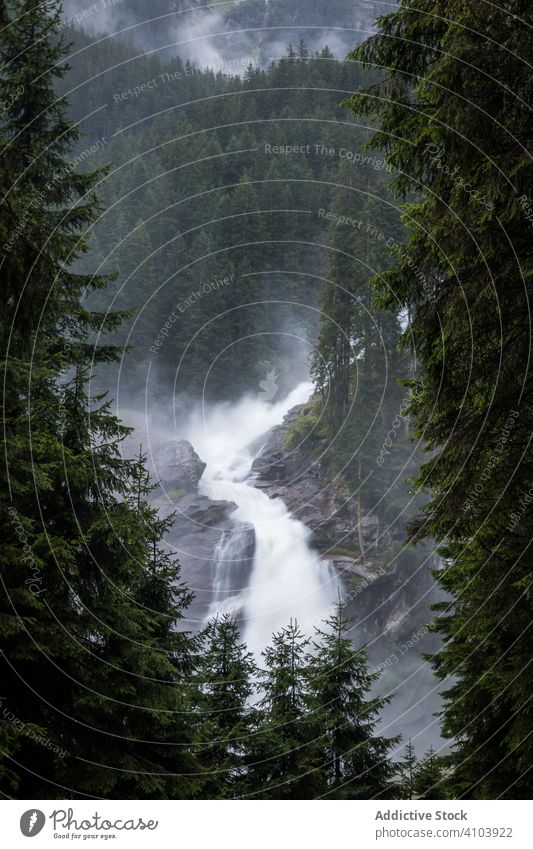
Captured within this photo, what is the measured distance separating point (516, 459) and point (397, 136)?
13.0ft

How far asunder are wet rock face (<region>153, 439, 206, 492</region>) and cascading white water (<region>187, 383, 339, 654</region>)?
0.97 meters

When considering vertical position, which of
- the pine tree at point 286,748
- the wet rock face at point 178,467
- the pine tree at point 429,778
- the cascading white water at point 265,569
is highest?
the wet rock face at point 178,467

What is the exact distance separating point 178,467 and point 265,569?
1001cm

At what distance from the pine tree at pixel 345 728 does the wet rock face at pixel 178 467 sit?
3294 cm

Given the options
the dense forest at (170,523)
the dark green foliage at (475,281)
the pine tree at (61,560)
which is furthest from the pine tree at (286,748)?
the dark green foliage at (475,281)

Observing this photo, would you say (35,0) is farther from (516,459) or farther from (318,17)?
(318,17)

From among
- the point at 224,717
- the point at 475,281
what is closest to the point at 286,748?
the point at 224,717

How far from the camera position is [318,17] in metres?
187

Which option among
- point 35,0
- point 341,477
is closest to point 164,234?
point 341,477

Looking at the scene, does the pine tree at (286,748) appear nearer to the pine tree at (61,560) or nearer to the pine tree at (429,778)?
the pine tree at (429,778)

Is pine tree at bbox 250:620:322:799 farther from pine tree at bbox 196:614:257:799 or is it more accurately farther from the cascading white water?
the cascading white water

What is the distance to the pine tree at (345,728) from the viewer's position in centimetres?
1402

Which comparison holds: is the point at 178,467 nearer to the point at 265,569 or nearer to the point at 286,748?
the point at 265,569

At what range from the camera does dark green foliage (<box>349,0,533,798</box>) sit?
6871 millimetres
